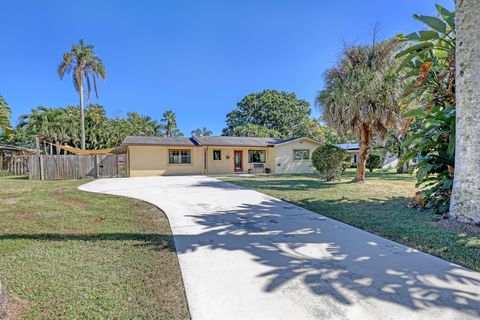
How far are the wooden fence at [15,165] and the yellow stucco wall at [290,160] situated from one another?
68.9 ft

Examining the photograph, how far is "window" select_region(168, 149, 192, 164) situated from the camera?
752 inches

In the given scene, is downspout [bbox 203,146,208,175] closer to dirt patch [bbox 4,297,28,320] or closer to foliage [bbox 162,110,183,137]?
dirt patch [bbox 4,297,28,320]

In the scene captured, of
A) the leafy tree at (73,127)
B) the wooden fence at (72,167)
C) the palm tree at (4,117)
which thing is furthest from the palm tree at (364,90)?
the leafy tree at (73,127)

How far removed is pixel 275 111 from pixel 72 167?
32040 millimetres

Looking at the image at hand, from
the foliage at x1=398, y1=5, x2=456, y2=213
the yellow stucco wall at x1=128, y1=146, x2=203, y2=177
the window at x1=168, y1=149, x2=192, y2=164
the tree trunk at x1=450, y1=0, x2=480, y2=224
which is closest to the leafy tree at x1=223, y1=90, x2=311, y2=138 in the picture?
the window at x1=168, y1=149, x2=192, y2=164

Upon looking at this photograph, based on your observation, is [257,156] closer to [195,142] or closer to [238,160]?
[238,160]

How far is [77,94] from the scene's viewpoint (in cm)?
2298

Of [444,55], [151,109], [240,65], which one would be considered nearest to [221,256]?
[444,55]

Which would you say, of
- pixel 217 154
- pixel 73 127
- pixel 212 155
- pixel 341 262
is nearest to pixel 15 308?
pixel 341 262

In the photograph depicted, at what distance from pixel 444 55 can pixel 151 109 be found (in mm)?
42201

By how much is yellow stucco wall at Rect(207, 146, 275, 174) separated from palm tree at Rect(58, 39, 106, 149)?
11.8 m

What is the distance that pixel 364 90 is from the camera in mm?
10297

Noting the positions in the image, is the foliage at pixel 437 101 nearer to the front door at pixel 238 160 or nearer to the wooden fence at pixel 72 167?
the front door at pixel 238 160

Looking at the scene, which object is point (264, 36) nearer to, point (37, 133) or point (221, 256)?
point (221, 256)
